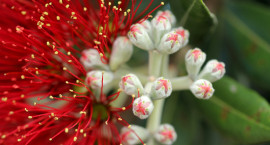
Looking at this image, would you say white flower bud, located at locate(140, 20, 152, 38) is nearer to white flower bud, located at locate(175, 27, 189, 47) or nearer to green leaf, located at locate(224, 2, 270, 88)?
white flower bud, located at locate(175, 27, 189, 47)

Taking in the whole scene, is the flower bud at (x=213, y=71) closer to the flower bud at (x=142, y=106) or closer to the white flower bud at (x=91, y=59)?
the flower bud at (x=142, y=106)

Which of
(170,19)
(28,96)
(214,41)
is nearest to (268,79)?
(214,41)

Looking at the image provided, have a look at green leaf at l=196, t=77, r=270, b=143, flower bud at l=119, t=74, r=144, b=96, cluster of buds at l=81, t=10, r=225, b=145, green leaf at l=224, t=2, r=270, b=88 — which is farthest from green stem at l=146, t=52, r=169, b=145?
green leaf at l=224, t=2, r=270, b=88

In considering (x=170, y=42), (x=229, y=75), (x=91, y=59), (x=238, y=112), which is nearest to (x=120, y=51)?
(x=91, y=59)

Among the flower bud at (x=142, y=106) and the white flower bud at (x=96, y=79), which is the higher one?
the white flower bud at (x=96, y=79)

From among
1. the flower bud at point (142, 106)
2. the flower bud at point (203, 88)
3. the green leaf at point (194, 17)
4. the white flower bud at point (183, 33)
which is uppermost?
the green leaf at point (194, 17)

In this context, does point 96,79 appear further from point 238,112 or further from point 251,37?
point 251,37

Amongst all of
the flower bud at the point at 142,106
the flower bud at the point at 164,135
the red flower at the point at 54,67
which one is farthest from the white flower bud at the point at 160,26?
the flower bud at the point at 164,135
